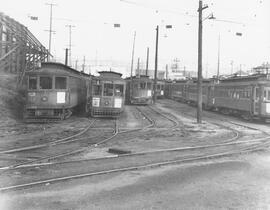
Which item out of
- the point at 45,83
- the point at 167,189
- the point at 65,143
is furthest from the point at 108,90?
the point at 167,189

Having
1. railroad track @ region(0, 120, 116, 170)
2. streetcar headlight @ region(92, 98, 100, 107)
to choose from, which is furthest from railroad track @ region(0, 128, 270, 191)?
streetcar headlight @ region(92, 98, 100, 107)

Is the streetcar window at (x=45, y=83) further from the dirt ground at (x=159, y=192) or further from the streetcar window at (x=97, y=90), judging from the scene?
the dirt ground at (x=159, y=192)

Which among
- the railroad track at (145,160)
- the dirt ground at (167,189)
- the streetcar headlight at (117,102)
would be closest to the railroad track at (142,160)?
the railroad track at (145,160)

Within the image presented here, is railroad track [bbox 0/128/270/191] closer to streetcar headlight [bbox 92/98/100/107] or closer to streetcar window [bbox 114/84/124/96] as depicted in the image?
streetcar window [bbox 114/84/124/96]

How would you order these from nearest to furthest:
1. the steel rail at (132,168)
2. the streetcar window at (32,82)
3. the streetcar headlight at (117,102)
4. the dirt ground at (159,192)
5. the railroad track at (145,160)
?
the dirt ground at (159,192) < the steel rail at (132,168) < the railroad track at (145,160) < the streetcar window at (32,82) < the streetcar headlight at (117,102)

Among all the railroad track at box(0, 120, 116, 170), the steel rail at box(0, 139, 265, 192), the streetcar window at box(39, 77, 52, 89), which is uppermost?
the streetcar window at box(39, 77, 52, 89)

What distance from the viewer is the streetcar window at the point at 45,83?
20.6 metres

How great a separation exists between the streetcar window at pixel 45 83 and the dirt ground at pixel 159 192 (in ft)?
40.3

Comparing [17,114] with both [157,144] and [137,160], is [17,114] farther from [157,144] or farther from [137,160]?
[137,160]

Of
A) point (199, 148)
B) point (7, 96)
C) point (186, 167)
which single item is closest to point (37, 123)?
point (7, 96)

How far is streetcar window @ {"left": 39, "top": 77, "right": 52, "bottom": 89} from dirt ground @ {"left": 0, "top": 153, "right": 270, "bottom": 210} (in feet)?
40.3

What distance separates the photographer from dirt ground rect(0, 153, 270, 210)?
262 inches

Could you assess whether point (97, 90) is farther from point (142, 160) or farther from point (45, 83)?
point (142, 160)

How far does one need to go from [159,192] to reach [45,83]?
565 inches
